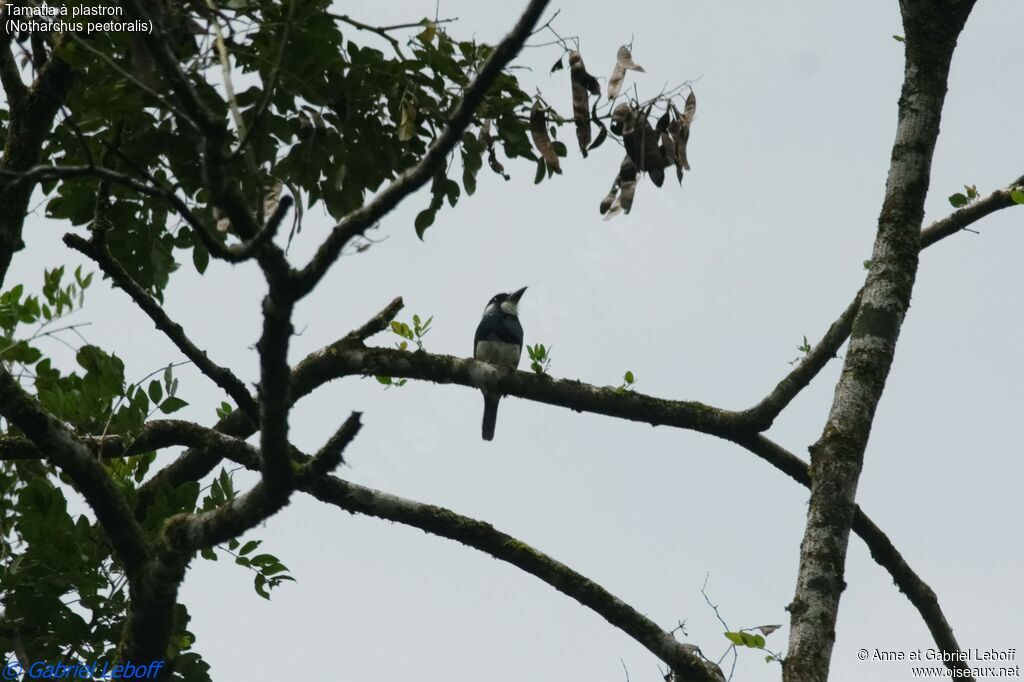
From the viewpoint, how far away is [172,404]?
4.15 meters

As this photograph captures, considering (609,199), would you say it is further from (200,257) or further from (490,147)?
(200,257)

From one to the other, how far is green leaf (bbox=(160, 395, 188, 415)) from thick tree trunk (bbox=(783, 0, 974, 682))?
2.38m

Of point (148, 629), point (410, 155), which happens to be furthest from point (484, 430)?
point (148, 629)

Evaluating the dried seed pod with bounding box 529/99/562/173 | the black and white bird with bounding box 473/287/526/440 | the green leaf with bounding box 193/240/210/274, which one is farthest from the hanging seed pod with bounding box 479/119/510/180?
the black and white bird with bounding box 473/287/526/440

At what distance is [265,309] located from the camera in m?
2.54

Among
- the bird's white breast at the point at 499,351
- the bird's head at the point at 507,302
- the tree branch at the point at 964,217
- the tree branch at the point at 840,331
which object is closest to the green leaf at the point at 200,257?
the tree branch at the point at 840,331

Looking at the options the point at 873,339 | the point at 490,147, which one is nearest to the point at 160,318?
the point at 490,147

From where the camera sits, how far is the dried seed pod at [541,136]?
13.2 feet

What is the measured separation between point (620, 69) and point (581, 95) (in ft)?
0.62

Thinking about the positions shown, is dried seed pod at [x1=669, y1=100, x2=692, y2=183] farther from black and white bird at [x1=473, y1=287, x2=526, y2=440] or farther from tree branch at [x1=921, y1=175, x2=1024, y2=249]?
black and white bird at [x1=473, y1=287, x2=526, y2=440]

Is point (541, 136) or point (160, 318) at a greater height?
point (541, 136)

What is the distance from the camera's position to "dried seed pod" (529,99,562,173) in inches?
159

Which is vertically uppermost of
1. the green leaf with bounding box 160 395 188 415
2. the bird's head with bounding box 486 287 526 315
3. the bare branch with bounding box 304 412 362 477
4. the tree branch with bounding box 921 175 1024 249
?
the bird's head with bounding box 486 287 526 315

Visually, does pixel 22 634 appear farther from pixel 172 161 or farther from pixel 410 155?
Result: pixel 410 155
